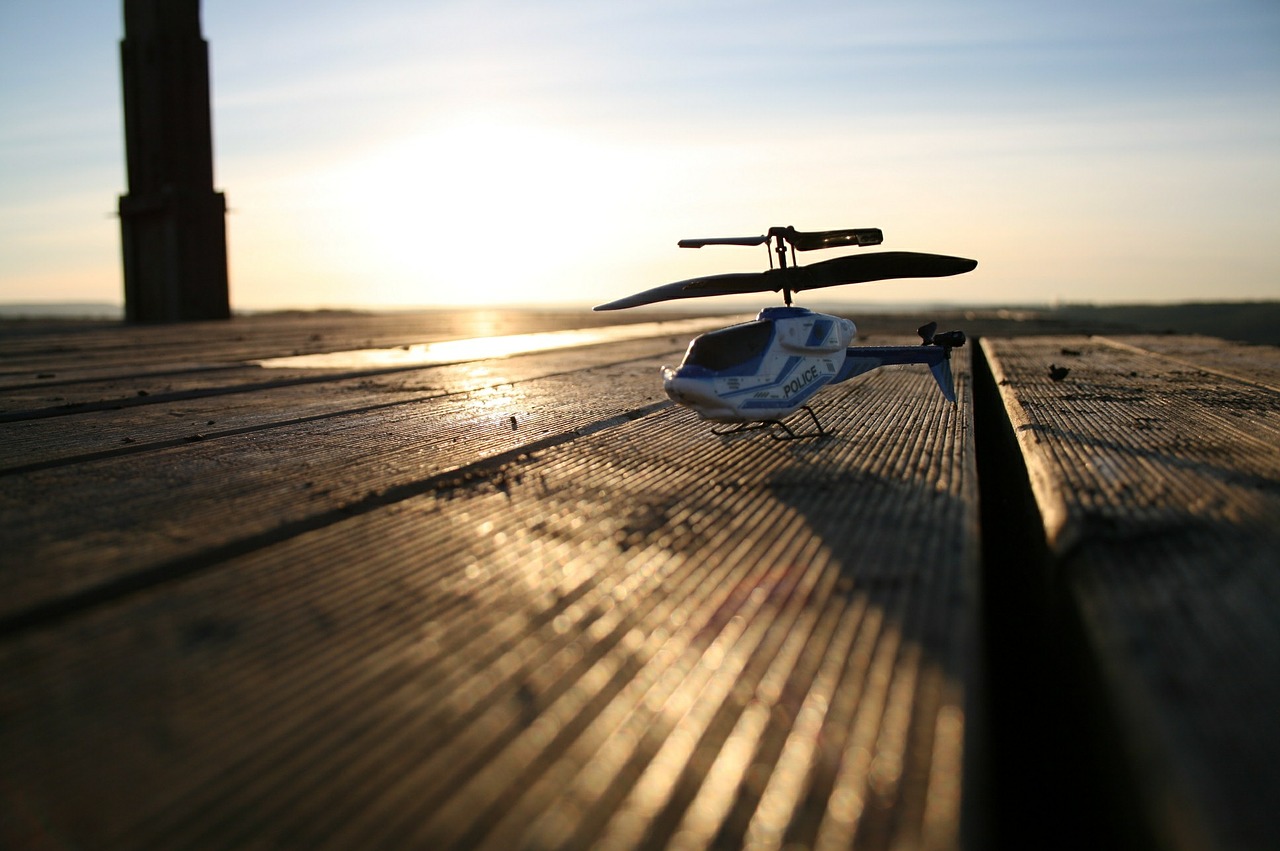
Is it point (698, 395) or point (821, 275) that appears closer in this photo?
point (698, 395)

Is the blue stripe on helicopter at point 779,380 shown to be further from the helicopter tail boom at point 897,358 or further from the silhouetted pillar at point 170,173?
the silhouetted pillar at point 170,173

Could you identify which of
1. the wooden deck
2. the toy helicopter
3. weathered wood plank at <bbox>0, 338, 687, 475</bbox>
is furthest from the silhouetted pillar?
the toy helicopter

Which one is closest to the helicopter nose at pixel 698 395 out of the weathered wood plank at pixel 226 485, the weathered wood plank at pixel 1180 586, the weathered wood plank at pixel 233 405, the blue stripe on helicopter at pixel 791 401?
the blue stripe on helicopter at pixel 791 401

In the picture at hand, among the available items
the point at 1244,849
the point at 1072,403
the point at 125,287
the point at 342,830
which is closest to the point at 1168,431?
the point at 1072,403

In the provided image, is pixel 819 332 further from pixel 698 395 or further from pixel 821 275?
pixel 698 395

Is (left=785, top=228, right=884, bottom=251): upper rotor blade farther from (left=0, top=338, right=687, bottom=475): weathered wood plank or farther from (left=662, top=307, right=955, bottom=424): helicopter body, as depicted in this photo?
(left=0, top=338, right=687, bottom=475): weathered wood plank

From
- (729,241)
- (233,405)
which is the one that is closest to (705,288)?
(729,241)

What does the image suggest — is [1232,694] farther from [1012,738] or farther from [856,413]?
[856,413]

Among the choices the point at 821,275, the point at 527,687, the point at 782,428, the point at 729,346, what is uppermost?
the point at 821,275
